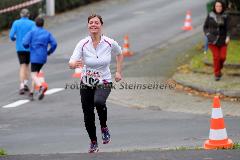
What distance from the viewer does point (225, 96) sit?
48.9ft

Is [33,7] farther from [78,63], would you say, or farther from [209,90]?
[78,63]

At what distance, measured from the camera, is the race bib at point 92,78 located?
912 centimetres

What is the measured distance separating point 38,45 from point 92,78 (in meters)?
6.49

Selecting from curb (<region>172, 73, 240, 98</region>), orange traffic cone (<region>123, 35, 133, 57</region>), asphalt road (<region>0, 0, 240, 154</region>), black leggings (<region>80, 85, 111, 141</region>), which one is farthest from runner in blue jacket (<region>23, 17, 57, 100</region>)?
black leggings (<region>80, 85, 111, 141</region>)

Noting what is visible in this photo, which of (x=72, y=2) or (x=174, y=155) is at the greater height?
(x=174, y=155)

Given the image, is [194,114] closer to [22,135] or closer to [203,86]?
[203,86]

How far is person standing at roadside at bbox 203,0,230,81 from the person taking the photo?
1556cm

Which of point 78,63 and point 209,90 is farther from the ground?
point 78,63

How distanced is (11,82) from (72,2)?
545 inches

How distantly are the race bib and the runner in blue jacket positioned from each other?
20.8 ft

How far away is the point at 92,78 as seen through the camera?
9117 mm

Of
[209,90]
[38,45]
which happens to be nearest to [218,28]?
[209,90]

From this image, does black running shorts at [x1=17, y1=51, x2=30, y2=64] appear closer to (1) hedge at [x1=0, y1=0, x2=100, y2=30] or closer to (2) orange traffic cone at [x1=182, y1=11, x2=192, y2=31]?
(1) hedge at [x1=0, y1=0, x2=100, y2=30]

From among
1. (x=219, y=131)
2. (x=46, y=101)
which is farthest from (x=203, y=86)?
(x=219, y=131)
